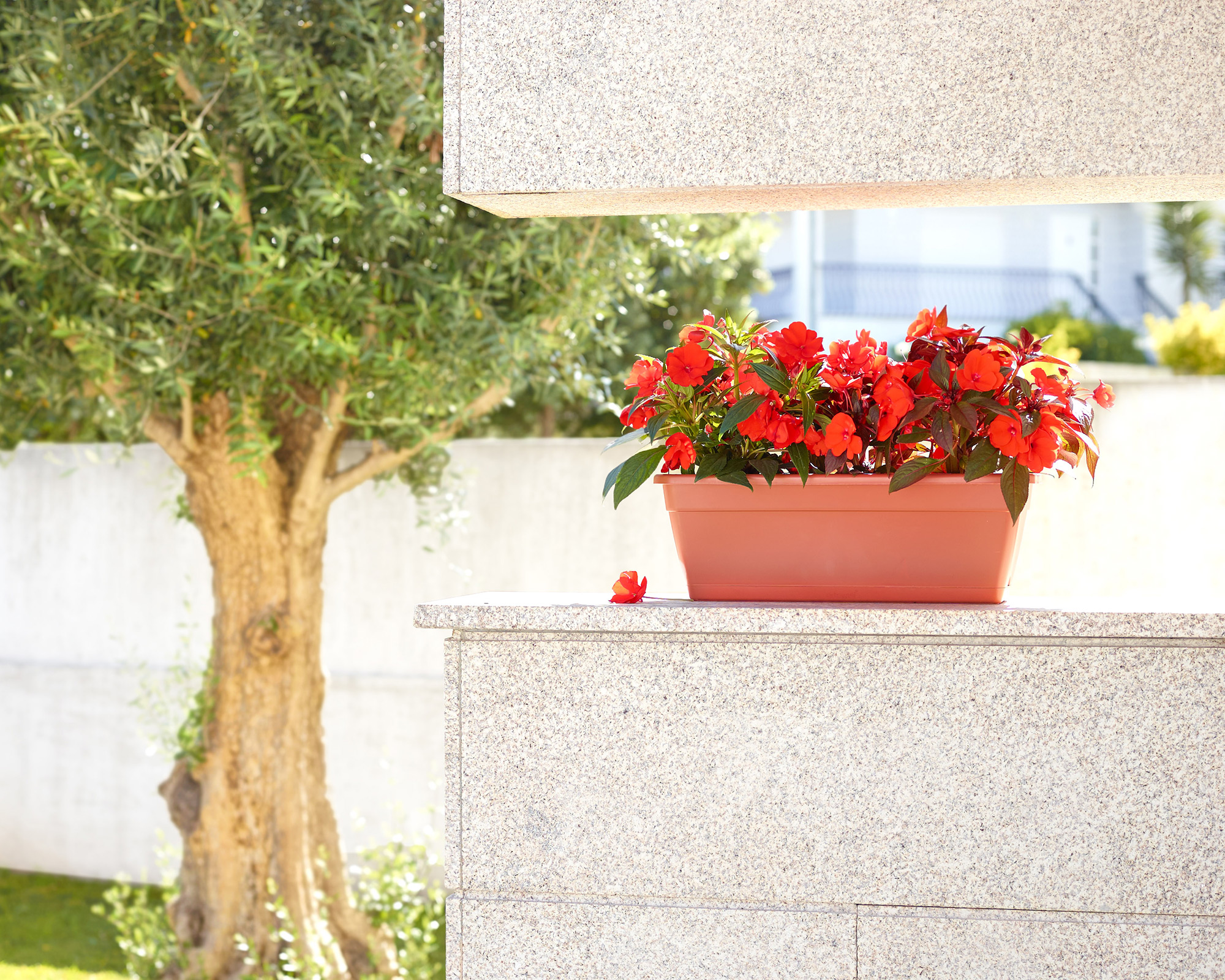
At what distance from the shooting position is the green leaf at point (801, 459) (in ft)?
5.30

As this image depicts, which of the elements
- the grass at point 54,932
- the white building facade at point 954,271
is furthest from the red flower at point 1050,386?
the white building facade at point 954,271

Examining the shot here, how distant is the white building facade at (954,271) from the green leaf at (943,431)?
13079 millimetres

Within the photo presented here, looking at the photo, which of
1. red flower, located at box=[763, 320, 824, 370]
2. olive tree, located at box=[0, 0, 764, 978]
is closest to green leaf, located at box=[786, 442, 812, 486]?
red flower, located at box=[763, 320, 824, 370]

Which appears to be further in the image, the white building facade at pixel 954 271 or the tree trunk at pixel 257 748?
the white building facade at pixel 954 271

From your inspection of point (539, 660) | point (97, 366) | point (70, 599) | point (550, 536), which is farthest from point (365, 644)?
point (539, 660)

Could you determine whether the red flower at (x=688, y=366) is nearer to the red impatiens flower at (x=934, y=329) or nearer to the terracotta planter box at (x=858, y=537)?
the terracotta planter box at (x=858, y=537)

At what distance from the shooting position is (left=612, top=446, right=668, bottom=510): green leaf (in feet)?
5.52

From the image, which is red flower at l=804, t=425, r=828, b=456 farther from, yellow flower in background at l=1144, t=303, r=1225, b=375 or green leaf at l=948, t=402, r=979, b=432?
yellow flower in background at l=1144, t=303, r=1225, b=375

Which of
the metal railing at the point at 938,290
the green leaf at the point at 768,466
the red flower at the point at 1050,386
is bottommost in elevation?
the green leaf at the point at 768,466

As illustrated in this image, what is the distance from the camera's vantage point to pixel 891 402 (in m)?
1.60

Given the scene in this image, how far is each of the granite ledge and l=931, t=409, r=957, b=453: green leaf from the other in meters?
0.22

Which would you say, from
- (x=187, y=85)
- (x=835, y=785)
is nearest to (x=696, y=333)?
(x=835, y=785)

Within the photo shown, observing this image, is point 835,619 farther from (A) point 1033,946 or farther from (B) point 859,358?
(A) point 1033,946

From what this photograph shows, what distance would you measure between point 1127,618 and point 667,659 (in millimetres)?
598
